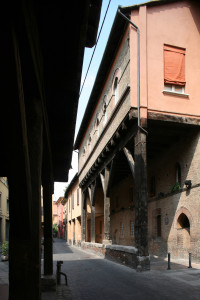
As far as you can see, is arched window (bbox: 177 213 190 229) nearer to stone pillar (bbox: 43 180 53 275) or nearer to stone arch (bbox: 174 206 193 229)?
stone arch (bbox: 174 206 193 229)

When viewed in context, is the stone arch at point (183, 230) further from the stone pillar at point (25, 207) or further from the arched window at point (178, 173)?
the stone pillar at point (25, 207)

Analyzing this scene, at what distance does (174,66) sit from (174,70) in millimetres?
164

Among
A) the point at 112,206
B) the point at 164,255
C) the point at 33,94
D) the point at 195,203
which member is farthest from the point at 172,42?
the point at 112,206

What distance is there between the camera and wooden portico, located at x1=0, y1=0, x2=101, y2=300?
1988 millimetres

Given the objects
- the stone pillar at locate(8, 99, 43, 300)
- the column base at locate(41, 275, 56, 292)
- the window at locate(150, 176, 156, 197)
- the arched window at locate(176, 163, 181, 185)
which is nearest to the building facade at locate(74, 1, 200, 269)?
the arched window at locate(176, 163, 181, 185)

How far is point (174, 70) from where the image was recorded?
1311 centimetres

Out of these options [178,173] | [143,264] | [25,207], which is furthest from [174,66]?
[25,207]

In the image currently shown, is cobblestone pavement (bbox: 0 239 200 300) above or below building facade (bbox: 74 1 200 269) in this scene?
below

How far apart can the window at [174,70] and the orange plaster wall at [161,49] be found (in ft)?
0.64

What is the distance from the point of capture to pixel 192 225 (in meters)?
12.5

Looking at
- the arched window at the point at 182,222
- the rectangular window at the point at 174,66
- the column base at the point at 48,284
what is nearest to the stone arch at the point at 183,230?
the arched window at the point at 182,222

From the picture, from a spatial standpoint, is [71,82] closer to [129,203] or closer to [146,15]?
[146,15]

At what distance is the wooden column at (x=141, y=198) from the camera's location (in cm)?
1089

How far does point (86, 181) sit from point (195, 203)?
13.7m
